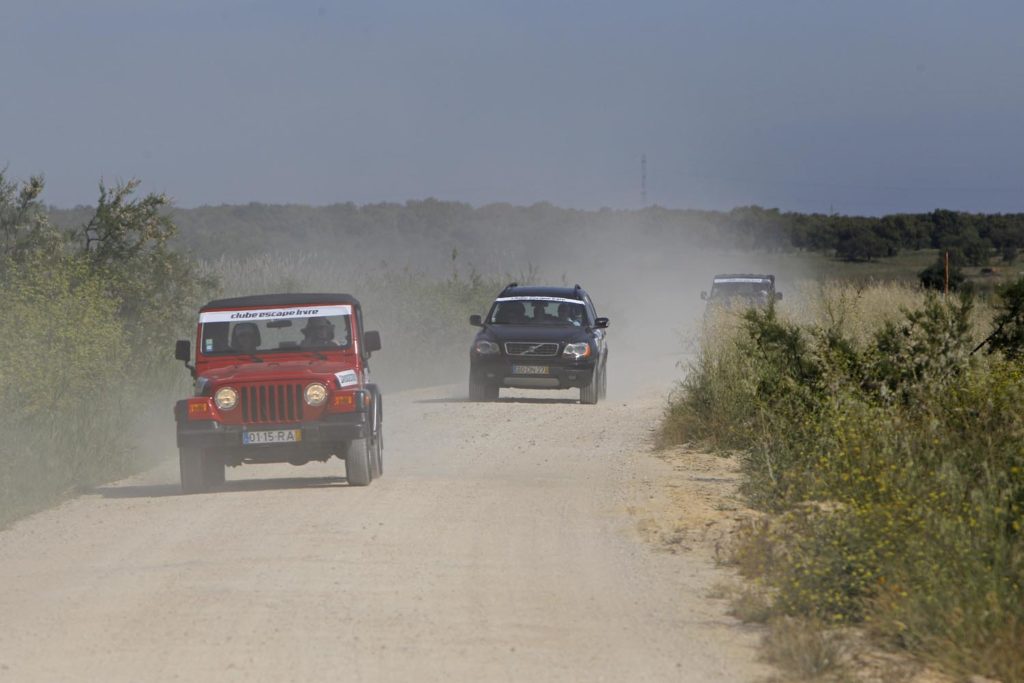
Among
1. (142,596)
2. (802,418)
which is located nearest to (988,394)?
(802,418)

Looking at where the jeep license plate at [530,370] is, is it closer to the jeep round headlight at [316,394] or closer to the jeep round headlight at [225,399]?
the jeep round headlight at [316,394]

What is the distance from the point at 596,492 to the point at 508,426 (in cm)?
673

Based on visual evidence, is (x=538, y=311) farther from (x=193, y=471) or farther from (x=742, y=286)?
(x=742, y=286)

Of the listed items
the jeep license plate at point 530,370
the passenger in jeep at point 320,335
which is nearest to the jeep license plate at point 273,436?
the passenger in jeep at point 320,335

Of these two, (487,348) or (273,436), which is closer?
(273,436)

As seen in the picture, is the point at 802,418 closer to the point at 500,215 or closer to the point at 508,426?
the point at 508,426

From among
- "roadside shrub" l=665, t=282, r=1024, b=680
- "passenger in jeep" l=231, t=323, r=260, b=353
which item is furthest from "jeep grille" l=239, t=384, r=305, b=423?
"roadside shrub" l=665, t=282, r=1024, b=680

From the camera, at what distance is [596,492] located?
46.9 ft

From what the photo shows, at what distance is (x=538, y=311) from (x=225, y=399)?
11490 millimetres

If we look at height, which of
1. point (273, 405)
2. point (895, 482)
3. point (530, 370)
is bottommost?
point (530, 370)

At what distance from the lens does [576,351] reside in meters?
24.1

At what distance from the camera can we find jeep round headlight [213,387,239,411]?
563 inches

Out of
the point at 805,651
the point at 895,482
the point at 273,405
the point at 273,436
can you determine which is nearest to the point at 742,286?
the point at 273,405

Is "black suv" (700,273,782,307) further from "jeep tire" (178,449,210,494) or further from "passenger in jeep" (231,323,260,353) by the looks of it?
"jeep tire" (178,449,210,494)
